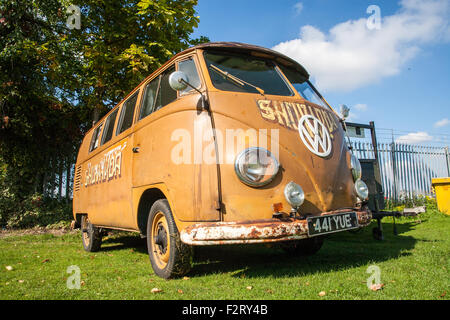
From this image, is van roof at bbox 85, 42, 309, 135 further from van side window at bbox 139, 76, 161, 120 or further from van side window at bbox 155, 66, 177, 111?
van side window at bbox 139, 76, 161, 120

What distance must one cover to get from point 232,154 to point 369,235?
182 inches

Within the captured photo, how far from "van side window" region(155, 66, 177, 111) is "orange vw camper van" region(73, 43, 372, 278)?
0.6 inches

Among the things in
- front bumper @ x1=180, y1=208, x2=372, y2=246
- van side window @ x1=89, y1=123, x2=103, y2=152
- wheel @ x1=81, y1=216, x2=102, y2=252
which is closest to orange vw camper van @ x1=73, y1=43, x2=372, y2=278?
front bumper @ x1=180, y1=208, x2=372, y2=246

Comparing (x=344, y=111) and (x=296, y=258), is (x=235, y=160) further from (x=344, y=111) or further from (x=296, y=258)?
(x=344, y=111)

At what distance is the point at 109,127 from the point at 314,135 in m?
3.88

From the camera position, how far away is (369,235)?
6.44 m

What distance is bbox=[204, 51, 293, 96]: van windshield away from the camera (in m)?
3.54

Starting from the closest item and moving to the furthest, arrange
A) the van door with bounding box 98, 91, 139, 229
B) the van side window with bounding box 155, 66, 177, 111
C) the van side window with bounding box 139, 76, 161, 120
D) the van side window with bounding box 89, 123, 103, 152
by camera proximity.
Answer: the van side window with bounding box 155, 66, 177, 111 < the van side window with bounding box 139, 76, 161, 120 < the van door with bounding box 98, 91, 139, 229 < the van side window with bounding box 89, 123, 103, 152

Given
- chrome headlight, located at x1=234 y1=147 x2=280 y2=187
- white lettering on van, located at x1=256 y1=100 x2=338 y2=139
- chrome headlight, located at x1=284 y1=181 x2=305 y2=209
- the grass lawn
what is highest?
white lettering on van, located at x1=256 y1=100 x2=338 y2=139

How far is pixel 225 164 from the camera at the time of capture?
120 inches

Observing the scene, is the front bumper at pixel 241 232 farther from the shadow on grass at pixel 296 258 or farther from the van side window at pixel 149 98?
the van side window at pixel 149 98

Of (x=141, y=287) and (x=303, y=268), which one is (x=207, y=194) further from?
(x=303, y=268)

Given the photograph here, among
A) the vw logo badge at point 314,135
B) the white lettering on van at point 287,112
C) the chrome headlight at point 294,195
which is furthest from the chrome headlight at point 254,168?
the vw logo badge at point 314,135

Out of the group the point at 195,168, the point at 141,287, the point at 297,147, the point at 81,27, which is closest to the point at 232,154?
the point at 195,168
